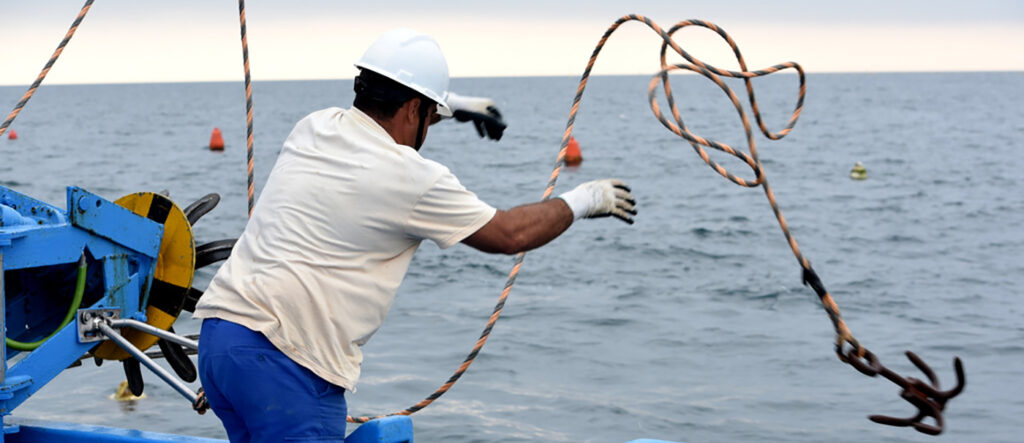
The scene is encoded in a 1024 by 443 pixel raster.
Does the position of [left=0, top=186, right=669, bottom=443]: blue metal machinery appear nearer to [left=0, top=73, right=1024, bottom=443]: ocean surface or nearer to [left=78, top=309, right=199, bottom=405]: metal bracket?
[left=78, top=309, right=199, bottom=405]: metal bracket

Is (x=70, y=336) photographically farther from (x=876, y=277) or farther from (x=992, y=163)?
(x=992, y=163)

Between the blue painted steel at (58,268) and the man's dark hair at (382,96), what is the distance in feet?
4.48

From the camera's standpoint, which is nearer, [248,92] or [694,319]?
[248,92]

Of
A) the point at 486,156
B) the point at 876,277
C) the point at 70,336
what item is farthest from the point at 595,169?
the point at 70,336

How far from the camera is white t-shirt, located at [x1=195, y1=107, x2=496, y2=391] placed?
2.88 metres

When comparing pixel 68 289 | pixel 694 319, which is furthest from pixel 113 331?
pixel 694 319

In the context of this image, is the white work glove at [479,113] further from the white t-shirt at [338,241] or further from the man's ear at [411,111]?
the white t-shirt at [338,241]

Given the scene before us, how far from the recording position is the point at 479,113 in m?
3.57

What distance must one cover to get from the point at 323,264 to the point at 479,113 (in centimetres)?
91

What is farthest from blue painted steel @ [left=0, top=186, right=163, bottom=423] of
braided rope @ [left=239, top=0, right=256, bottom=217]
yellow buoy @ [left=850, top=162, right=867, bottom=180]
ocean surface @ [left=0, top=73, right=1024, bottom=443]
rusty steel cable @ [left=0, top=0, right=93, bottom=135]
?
yellow buoy @ [left=850, top=162, right=867, bottom=180]

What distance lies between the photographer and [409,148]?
2961mm

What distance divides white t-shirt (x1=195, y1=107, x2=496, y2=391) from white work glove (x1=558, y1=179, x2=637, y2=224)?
1.07 feet

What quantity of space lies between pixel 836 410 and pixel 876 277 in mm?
6324

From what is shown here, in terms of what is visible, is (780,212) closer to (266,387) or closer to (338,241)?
(338,241)
